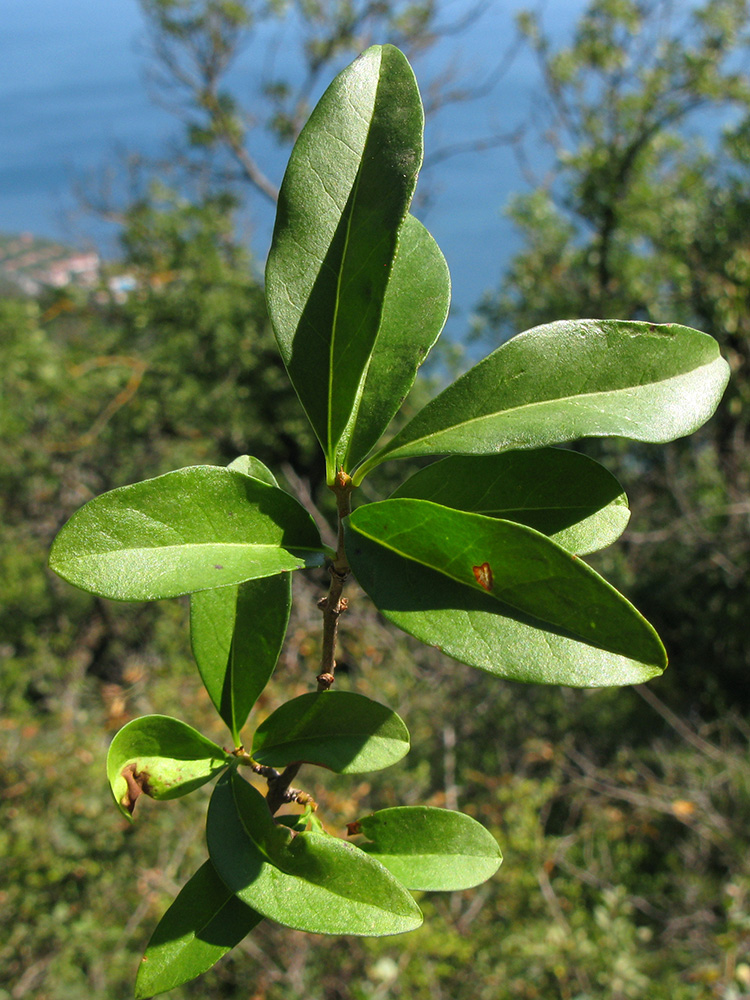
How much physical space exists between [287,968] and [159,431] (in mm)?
5883

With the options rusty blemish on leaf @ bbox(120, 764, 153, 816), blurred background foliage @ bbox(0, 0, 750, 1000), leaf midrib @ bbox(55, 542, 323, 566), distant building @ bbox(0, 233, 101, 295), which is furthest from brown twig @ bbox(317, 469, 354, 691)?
distant building @ bbox(0, 233, 101, 295)

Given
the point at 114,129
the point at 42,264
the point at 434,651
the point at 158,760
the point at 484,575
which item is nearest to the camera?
the point at 484,575

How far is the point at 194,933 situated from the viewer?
1.44 ft

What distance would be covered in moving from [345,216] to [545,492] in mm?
201

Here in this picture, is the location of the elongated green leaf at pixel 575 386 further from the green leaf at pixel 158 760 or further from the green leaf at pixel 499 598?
the green leaf at pixel 158 760

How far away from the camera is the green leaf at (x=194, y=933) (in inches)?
16.6

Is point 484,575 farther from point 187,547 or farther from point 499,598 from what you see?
point 187,547

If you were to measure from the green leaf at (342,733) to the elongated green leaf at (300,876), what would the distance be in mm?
45

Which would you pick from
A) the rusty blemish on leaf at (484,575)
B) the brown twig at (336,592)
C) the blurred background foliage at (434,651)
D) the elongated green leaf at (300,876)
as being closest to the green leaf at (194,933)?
the elongated green leaf at (300,876)

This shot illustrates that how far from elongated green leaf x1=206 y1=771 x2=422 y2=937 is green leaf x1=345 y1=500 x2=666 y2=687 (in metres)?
0.15

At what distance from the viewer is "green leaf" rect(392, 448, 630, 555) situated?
0.43 metres

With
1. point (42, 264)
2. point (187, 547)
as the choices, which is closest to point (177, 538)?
point (187, 547)

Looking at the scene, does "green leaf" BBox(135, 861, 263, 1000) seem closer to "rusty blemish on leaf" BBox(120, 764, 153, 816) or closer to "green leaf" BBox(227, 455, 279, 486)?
"rusty blemish on leaf" BBox(120, 764, 153, 816)

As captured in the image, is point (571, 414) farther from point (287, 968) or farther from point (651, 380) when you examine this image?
point (287, 968)
